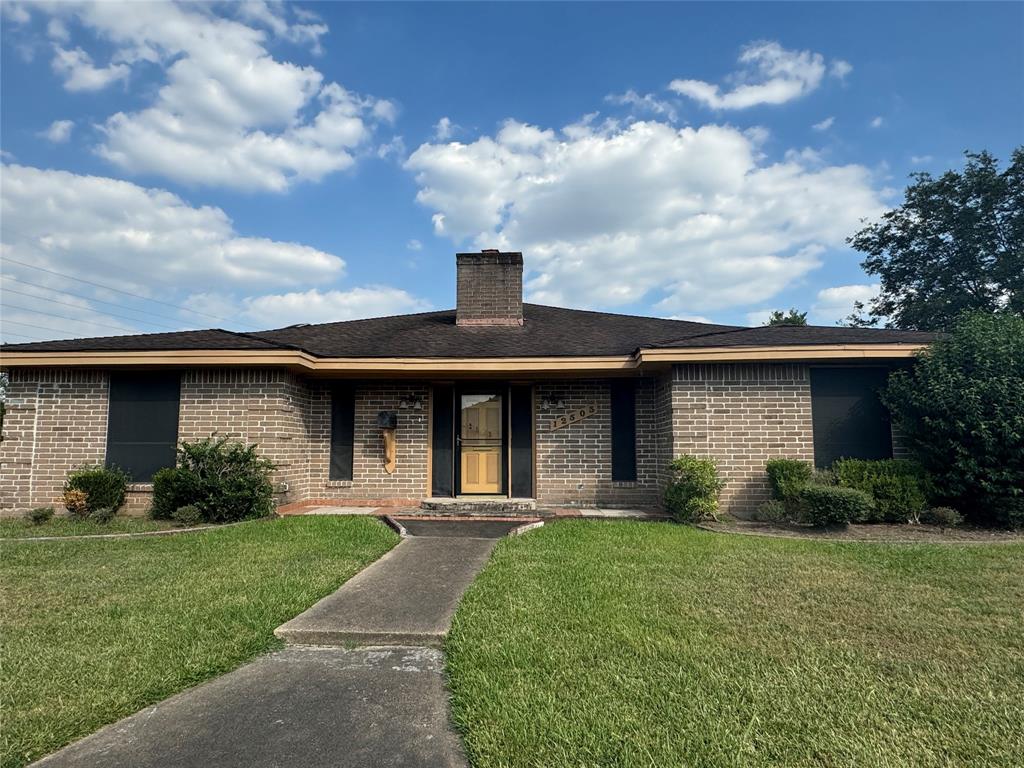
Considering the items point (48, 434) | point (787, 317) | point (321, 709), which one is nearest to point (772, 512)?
point (321, 709)

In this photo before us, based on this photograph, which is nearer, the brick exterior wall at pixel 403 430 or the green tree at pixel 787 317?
the brick exterior wall at pixel 403 430

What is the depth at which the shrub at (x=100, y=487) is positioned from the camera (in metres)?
8.40

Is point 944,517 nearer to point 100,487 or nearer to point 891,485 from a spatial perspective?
point 891,485

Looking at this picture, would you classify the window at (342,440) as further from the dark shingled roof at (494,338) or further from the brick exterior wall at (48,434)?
the brick exterior wall at (48,434)

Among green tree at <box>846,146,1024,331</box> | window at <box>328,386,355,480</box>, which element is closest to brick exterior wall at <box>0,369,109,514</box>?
window at <box>328,386,355,480</box>

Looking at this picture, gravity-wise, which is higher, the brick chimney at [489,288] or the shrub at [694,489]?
the brick chimney at [489,288]

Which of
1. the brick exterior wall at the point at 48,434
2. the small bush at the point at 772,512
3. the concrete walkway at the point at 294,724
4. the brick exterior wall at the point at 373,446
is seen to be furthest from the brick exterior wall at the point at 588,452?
the brick exterior wall at the point at 48,434

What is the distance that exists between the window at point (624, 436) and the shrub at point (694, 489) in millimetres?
1622

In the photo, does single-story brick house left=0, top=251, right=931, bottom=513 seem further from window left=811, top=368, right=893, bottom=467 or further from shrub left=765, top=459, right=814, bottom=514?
shrub left=765, top=459, right=814, bottom=514

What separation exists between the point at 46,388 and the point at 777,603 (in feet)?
38.6

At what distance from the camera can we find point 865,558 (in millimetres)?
5598

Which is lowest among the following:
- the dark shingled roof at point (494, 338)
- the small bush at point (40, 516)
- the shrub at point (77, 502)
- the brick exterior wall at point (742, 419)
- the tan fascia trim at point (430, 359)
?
the small bush at point (40, 516)

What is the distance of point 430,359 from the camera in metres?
9.31

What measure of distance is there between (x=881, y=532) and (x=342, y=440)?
9.08 m
